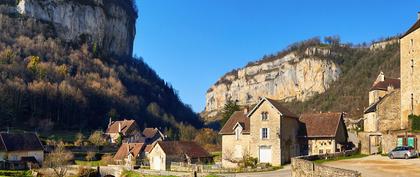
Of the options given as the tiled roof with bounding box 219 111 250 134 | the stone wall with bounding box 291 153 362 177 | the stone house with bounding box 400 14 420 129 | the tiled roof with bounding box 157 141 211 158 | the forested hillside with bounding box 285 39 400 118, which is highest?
the forested hillside with bounding box 285 39 400 118

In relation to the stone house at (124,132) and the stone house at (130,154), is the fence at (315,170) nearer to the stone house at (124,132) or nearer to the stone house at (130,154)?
the stone house at (130,154)

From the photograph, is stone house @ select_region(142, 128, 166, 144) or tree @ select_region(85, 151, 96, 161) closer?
tree @ select_region(85, 151, 96, 161)

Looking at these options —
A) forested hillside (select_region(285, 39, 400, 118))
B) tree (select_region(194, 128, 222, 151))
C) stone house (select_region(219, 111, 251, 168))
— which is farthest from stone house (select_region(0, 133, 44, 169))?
forested hillside (select_region(285, 39, 400, 118))

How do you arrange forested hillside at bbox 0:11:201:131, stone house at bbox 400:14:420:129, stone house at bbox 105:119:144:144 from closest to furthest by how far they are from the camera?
stone house at bbox 400:14:420:129 < stone house at bbox 105:119:144:144 < forested hillside at bbox 0:11:201:131

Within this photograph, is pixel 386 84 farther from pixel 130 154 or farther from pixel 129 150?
pixel 129 150

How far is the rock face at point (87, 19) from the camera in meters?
161

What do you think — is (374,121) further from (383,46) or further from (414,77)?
(383,46)

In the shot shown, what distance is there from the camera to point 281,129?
42938 millimetres

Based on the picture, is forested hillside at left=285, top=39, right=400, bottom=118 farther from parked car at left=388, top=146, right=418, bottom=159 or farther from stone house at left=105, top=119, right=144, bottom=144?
parked car at left=388, top=146, right=418, bottom=159

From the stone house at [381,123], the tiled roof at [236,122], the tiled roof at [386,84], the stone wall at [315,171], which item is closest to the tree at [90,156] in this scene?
the tiled roof at [236,122]

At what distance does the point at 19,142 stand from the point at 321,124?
124 feet

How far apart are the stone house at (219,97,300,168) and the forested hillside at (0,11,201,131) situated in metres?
59.4

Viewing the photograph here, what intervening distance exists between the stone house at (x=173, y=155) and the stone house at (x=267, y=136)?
242 inches

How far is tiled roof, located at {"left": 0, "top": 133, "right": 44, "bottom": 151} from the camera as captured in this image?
61562 millimetres
